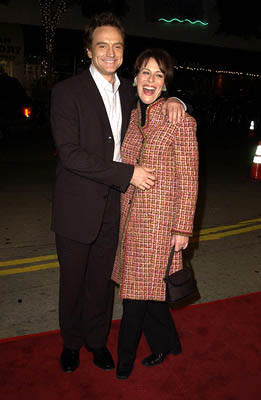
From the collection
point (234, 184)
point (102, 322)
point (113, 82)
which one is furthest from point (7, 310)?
point (234, 184)

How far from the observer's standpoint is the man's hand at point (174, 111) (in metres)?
2.56

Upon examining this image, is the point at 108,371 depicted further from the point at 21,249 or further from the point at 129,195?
the point at 21,249

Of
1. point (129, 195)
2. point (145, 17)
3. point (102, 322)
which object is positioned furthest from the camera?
point (145, 17)

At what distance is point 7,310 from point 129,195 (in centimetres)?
167

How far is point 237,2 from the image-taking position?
24.8m

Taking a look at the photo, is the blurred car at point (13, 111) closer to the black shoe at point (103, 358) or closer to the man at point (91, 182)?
the man at point (91, 182)

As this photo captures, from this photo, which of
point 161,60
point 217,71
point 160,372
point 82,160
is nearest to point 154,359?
point 160,372

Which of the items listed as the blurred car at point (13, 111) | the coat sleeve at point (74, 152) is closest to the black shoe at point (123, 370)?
the coat sleeve at point (74, 152)

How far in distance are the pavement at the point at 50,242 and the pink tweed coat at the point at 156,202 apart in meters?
1.08

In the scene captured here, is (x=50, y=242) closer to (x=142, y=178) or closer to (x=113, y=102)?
(x=113, y=102)

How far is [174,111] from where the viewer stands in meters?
2.56

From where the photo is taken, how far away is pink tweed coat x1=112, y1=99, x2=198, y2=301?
8.48 ft

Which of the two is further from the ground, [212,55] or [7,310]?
[212,55]

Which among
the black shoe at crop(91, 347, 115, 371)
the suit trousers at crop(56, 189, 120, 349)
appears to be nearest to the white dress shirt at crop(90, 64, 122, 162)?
the suit trousers at crop(56, 189, 120, 349)
